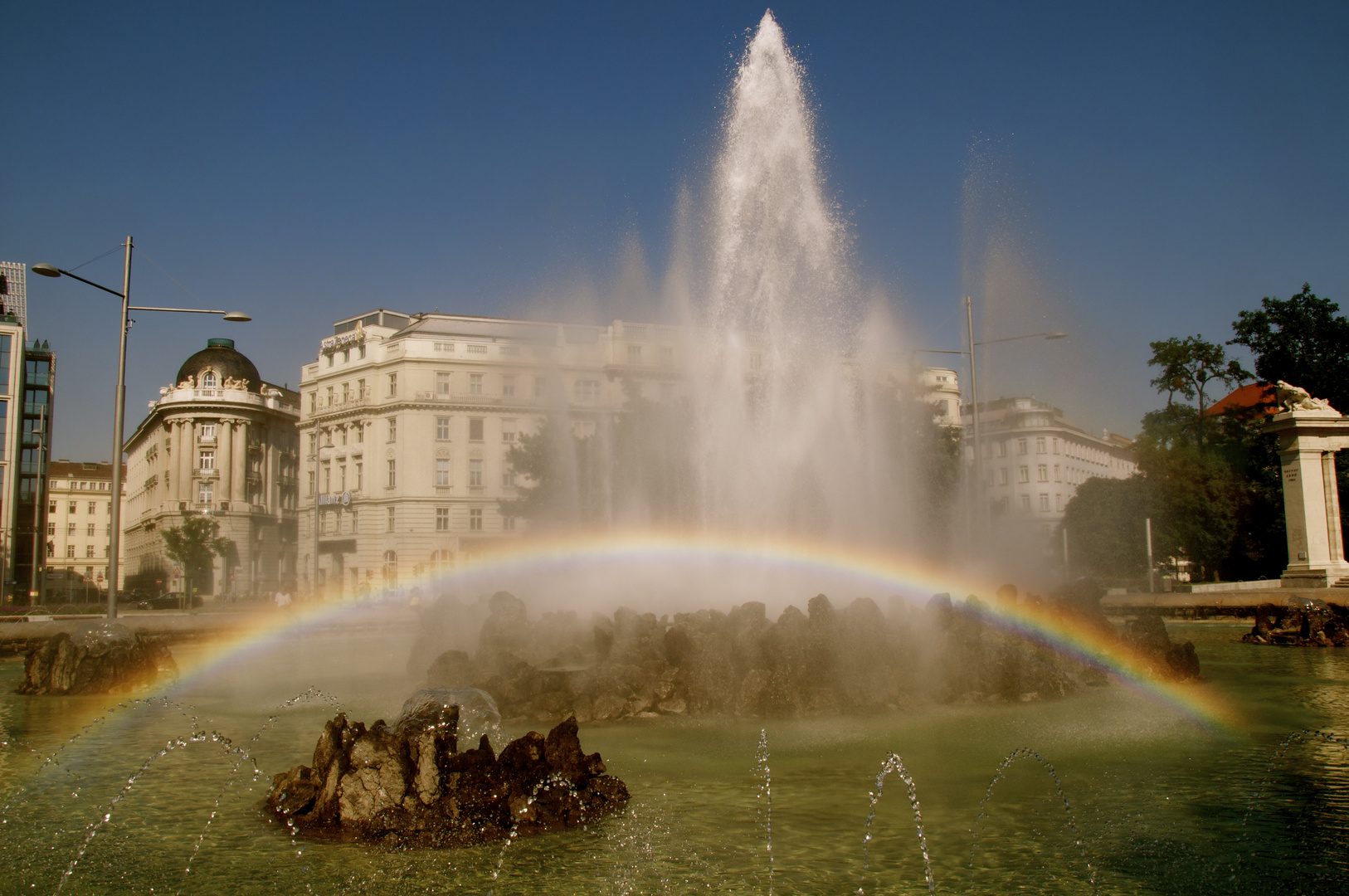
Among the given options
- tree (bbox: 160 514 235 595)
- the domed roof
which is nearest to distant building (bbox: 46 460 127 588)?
the domed roof

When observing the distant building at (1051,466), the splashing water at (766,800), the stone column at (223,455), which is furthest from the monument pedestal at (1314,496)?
the stone column at (223,455)

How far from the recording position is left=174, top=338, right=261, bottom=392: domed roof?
103 m

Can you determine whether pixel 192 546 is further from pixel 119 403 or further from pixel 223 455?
pixel 119 403

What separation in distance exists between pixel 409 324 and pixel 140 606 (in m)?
37.5

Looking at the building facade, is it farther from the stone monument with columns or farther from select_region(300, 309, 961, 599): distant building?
the stone monument with columns

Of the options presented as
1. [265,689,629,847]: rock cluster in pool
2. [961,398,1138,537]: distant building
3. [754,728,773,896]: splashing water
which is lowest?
[754,728,773,896]: splashing water

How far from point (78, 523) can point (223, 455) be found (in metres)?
50.0

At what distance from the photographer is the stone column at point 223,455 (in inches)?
3789

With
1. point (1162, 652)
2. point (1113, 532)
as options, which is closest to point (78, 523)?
point (1113, 532)

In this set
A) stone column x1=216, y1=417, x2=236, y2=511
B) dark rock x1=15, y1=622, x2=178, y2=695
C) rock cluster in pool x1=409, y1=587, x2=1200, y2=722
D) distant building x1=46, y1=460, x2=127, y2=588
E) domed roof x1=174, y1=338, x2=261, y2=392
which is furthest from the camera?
distant building x1=46, y1=460, x2=127, y2=588

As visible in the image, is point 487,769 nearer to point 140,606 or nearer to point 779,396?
point 779,396

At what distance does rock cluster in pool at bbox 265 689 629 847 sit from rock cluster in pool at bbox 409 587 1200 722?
4995mm

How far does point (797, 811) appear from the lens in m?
8.05

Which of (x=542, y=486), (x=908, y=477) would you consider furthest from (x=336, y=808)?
(x=542, y=486)
